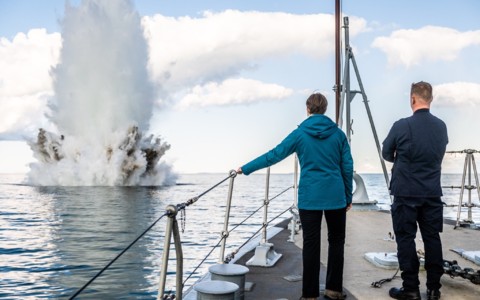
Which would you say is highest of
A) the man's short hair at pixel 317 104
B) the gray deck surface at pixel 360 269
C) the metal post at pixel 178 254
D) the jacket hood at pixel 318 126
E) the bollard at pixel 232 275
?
the man's short hair at pixel 317 104

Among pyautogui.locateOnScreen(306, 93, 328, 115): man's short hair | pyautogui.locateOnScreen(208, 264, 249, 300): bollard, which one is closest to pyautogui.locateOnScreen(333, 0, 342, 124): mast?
pyautogui.locateOnScreen(306, 93, 328, 115): man's short hair

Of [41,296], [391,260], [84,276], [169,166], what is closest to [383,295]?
[391,260]

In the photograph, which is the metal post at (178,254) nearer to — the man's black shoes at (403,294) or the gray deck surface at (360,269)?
the gray deck surface at (360,269)

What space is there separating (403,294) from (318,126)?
1581 millimetres

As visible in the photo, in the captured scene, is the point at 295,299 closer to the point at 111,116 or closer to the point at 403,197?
the point at 403,197

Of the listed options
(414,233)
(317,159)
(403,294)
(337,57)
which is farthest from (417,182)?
(337,57)

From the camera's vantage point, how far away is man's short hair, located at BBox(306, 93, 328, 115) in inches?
147

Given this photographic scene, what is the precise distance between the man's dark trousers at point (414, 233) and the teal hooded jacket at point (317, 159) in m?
0.54

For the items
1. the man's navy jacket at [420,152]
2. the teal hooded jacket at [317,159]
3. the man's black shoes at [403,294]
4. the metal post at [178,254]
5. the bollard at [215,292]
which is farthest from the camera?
the man's black shoes at [403,294]

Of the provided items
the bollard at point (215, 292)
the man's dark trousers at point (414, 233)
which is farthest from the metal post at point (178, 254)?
the man's dark trousers at point (414, 233)

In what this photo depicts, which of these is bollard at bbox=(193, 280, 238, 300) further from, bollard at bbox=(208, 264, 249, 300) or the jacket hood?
the jacket hood

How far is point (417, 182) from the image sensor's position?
3.77 m

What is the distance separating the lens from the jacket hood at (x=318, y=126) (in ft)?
12.0

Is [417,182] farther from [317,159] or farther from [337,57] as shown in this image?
[337,57]
